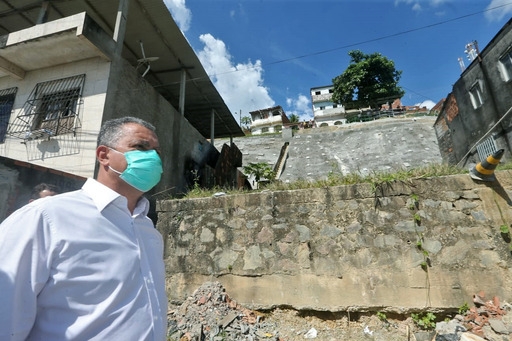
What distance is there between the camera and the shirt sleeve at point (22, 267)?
2.83 feet

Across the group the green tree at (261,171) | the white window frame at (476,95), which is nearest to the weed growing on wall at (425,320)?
the green tree at (261,171)

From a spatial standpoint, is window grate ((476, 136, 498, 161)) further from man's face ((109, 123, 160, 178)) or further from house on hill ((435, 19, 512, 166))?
man's face ((109, 123, 160, 178))

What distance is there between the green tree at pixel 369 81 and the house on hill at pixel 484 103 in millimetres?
17667

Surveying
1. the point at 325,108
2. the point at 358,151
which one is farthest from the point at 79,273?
the point at 325,108

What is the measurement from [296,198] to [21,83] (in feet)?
25.4

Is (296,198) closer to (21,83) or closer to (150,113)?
(150,113)

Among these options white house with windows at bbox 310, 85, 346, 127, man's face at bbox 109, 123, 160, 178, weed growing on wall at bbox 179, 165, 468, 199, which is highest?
white house with windows at bbox 310, 85, 346, 127

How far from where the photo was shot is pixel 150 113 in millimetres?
7020

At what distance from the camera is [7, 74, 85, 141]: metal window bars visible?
5910mm

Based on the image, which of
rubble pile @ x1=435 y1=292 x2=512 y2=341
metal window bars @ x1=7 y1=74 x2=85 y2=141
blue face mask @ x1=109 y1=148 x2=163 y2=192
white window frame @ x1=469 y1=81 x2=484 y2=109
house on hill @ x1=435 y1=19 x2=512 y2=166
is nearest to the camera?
blue face mask @ x1=109 y1=148 x2=163 y2=192

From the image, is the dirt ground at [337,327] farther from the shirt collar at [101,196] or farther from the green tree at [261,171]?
the green tree at [261,171]

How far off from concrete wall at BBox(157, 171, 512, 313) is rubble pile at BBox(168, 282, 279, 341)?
0.17 m

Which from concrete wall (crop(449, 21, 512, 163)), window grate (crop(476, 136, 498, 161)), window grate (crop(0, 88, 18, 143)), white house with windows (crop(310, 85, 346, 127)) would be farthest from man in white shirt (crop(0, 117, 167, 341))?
white house with windows (crop(310, 85, 346, 127))

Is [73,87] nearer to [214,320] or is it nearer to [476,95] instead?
[214,320]
